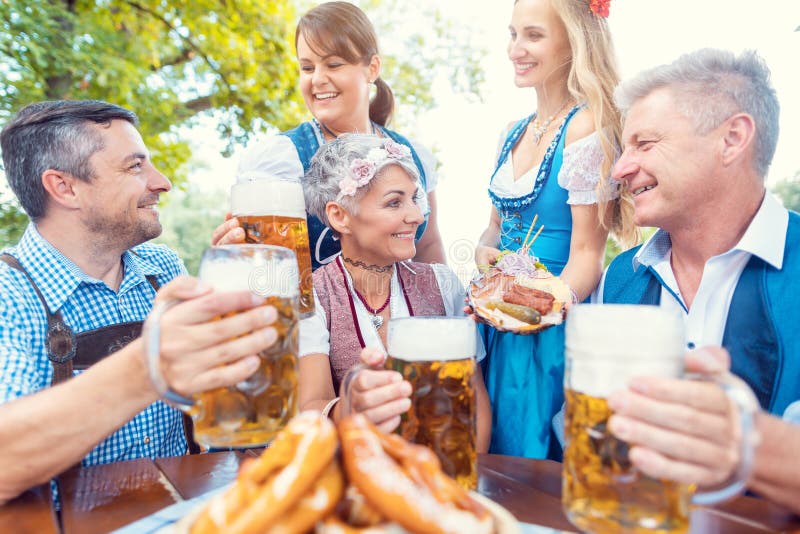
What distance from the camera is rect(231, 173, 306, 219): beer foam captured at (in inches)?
62.0

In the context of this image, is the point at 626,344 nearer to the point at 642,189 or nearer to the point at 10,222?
the point at 642,189

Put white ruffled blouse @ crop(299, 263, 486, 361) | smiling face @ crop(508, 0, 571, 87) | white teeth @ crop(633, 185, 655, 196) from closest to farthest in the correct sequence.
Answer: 1. white teeth @ crop(633, 185, 655, 196)
2. white ruffled blouse @ crop(299, 263, 486, 361)
3. smiling face @ crop(508, 0, 571, 87)

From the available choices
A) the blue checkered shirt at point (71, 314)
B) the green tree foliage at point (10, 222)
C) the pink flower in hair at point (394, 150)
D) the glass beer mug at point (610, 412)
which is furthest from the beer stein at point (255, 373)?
the green tree foliage at point (10, 222)

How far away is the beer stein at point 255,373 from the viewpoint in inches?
37.7

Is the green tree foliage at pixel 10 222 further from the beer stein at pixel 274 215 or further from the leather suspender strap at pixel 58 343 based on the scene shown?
the beer stein at pixel 274 215

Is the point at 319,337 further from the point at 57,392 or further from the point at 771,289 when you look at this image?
the point at 771,289

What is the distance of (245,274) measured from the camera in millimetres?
958

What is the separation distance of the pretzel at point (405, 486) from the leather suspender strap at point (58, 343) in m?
1.28

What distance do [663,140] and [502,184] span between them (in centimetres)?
96

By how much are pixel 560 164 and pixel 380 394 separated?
1.65 m

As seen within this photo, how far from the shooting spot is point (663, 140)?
1866 millimetres

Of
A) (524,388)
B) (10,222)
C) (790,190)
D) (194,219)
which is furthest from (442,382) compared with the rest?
(194,219)

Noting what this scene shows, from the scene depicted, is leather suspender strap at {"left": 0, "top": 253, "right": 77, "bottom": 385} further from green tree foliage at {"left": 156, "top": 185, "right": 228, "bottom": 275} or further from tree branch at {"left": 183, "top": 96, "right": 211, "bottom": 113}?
green tree foliage at {"left": 156, "top": 185, "right": 228, "bottom": 275}

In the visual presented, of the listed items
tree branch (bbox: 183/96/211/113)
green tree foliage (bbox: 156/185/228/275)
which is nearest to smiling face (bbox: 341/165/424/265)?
tree branch (bbox: 183/96/211/113)
